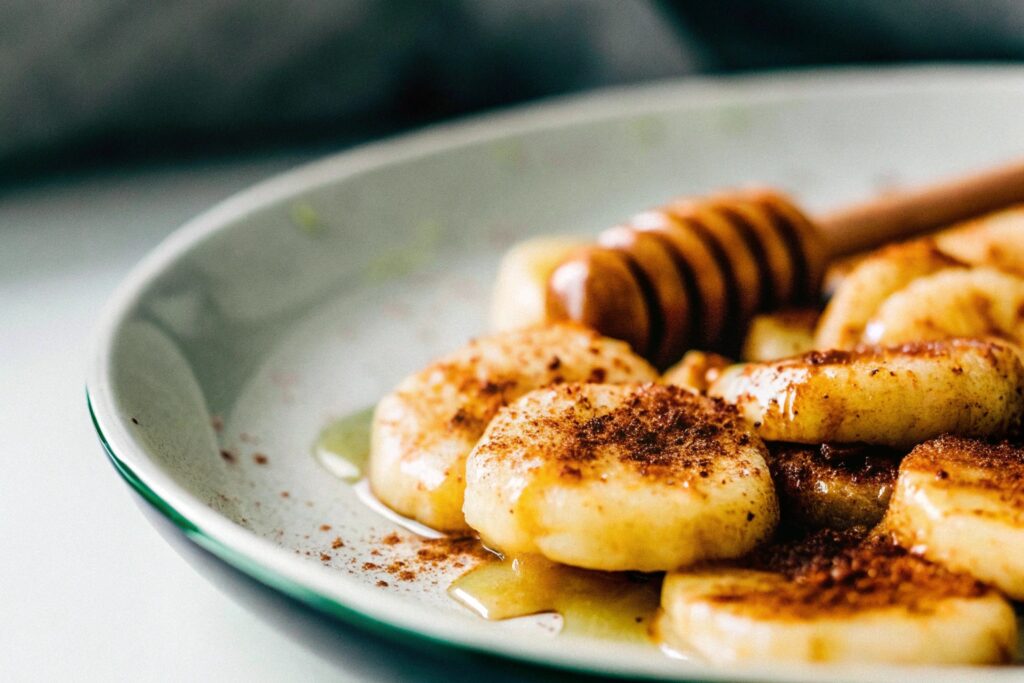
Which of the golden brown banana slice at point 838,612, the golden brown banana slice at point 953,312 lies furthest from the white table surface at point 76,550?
the golden brown banana slice at point 953,312

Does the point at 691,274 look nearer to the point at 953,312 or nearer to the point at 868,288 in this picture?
the point at 868,288

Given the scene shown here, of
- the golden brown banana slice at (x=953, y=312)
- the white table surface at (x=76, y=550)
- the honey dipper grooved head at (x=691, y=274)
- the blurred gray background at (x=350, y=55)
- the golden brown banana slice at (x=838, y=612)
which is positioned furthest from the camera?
the blurred gray background at (x=350, y=55)

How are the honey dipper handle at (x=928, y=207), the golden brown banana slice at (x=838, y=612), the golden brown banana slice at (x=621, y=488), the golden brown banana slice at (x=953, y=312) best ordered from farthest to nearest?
the honey dipper handle at (x=928, y=207) → the golden brown banana slice at (x=953, y=312) → the golden brown banana slice at (x=621, y=488) → the golden brown banana slice at (x=838, y=612)

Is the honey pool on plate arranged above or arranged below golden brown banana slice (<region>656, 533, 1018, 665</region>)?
below

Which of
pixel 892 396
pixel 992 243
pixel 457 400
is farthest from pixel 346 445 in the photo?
pixel 992 243

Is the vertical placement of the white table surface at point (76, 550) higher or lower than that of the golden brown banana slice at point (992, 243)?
lower

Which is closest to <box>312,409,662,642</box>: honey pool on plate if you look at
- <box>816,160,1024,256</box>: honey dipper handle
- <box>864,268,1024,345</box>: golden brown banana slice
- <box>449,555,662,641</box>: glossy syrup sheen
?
<box>449,555,662,641</box>: glossy syrup sheen

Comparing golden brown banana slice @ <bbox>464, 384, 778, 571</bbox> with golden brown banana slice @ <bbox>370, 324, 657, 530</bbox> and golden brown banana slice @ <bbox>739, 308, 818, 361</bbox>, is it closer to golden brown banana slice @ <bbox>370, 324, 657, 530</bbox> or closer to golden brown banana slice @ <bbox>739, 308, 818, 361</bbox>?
golden brown banana slice @ <bbox>370, 324, 657, 530</bbox>

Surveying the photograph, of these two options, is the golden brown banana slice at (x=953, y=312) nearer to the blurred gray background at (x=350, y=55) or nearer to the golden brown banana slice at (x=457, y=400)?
the golden brown banana slice at (x=457, y=400)
